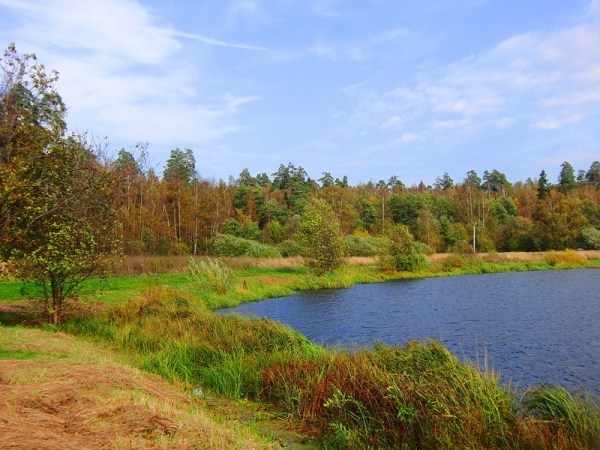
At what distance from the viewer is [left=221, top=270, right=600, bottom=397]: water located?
552 inches

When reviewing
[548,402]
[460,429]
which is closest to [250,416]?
[460,429]

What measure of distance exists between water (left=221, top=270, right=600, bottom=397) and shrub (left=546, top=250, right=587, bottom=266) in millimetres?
21052

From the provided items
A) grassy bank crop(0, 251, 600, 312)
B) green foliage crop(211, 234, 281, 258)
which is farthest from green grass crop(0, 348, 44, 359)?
green foliage crop(211, 234, 281, 258)

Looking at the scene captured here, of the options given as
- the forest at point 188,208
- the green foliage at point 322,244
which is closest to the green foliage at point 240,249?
the forest at point 188,208

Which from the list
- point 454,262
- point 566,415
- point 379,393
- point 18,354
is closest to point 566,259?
point 454,262

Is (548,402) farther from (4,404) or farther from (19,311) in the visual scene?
(19,311)

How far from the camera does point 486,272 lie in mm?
52656

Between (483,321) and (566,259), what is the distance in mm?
43010

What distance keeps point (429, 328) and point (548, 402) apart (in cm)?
1265

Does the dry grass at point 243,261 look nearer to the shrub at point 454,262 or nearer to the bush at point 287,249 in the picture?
the shrub at point 454,262

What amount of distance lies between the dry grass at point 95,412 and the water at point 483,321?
595cm

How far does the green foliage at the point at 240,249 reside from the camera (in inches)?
2092

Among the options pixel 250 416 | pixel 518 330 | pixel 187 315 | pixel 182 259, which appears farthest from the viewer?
pixel 182 259

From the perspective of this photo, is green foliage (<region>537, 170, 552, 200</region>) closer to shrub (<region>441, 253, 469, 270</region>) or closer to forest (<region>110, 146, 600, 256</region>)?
forest (<region>110, 146, 600, 256</region>)
